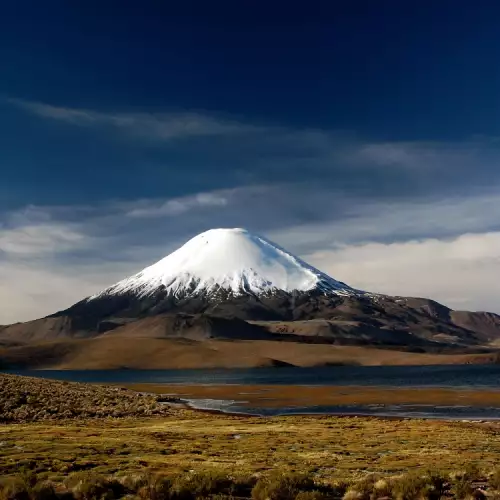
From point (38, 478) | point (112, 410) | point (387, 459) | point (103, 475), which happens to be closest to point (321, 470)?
point (387, 459)

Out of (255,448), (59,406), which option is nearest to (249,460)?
(255,448)

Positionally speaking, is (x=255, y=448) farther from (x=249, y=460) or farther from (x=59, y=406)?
(x=59, y=406)

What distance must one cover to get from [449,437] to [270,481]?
67.4ft

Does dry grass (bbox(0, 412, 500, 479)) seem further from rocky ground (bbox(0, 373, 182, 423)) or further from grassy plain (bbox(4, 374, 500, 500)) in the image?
rocky ground (bbox(0, 373, 182, 423))

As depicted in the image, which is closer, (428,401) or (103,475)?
(103,475)

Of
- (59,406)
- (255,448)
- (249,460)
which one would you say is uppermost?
(249,460)

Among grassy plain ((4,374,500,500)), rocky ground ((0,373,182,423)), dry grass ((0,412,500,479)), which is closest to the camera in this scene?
grassy plain ((4,374,500,500))

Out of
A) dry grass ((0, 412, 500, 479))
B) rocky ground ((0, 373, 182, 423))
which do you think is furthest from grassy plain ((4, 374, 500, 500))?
rocky ground ((0, 373, 182, 423))

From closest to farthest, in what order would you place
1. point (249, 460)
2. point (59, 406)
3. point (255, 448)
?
point (249, 460) < point (255, 448) < point (59, 406)

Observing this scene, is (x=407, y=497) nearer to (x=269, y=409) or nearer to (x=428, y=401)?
(x=269, y=409)

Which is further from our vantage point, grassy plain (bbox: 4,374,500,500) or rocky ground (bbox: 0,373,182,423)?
rocky ground (bbox: 0,373,182,423)

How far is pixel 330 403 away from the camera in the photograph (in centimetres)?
7931

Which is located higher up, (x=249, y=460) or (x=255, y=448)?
(x=249, y=460)

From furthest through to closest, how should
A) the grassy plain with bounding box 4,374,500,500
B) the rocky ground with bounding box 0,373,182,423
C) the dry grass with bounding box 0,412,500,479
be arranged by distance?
the rocky ground with bounding box 0,373,182,423 < the dry grass with bounding box 0,412,500,479 < the grassy plain with bounding box 4,374,500,500
